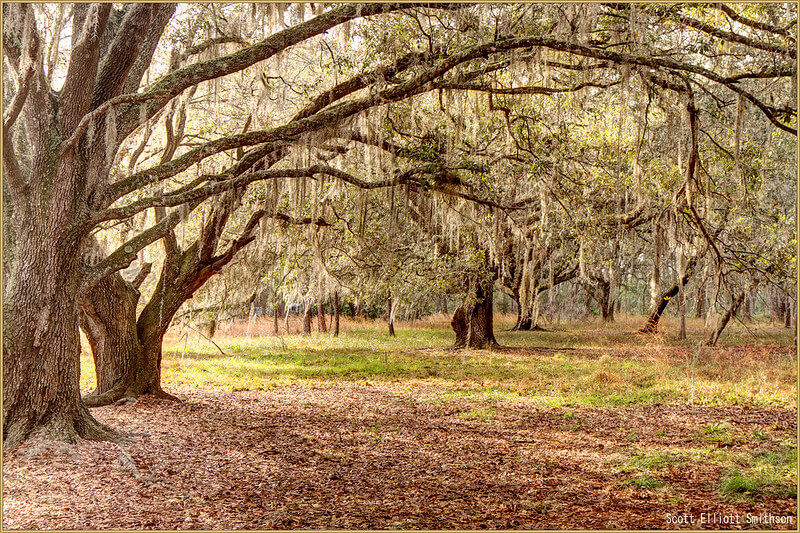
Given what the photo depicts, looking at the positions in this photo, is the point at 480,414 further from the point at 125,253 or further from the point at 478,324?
the point at 478,324

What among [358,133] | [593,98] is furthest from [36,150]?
[593,98]

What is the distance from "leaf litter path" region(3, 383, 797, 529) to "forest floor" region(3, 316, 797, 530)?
0.02 metres

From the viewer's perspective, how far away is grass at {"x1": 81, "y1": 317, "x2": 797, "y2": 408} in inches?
400

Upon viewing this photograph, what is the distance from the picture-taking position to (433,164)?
815 centimetres

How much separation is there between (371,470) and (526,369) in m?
8.29

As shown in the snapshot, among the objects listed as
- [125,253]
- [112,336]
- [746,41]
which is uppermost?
[746,41]

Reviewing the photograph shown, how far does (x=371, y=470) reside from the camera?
5.97 metres

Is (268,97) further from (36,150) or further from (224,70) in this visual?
(36,150)

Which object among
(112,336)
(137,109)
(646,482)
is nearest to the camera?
(646,482)

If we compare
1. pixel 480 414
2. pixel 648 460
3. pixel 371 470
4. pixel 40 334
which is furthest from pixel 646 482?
pixel 40 334

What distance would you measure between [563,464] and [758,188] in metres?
6.13

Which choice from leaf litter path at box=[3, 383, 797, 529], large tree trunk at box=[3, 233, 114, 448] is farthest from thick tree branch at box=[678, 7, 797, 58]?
large tree trunk at box=[3, 233, 114, 448]

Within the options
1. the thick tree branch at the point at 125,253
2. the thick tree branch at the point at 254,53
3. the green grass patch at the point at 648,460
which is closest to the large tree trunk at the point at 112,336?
the thick tree branch at the point at 125,253

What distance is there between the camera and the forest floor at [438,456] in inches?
182
